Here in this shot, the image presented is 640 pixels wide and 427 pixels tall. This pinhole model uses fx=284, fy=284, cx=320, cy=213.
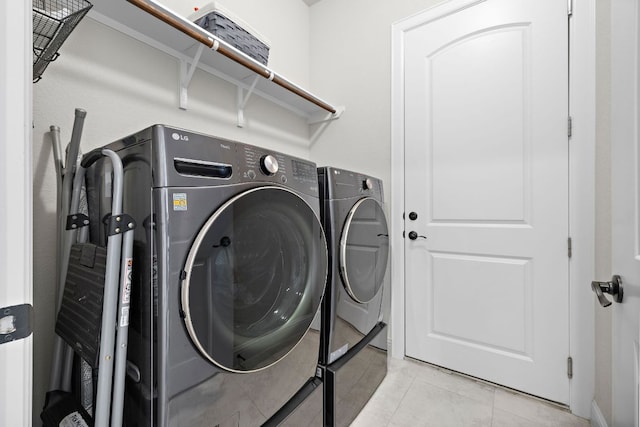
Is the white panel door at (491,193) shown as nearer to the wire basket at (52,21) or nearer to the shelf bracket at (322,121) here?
the shelf bracket at (322,121)

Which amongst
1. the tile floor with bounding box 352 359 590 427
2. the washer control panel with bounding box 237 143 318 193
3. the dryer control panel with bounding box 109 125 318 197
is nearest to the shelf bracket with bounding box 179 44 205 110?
the dryer control panel with bounding box 109 125 318 197

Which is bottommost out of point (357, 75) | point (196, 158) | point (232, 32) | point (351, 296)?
point (351, 296)

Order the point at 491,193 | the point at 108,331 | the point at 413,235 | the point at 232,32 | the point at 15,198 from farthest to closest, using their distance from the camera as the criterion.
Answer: the point at 413,235 < the point at 491,193 < the point at 232,32 < the point at 108,331 < the point at 15,198

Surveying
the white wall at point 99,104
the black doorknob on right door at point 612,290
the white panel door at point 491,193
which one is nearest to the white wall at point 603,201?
the white panel door at point 491,193

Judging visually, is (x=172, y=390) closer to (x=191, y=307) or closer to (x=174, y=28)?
(x=191, y=307)

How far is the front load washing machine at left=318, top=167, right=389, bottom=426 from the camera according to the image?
125 cm

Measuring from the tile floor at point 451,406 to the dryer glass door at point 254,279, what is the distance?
2.71ft

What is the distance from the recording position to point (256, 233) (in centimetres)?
91

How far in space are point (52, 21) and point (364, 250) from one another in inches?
56.2

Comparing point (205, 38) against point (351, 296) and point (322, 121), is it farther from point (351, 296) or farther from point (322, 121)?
point (351, 296)

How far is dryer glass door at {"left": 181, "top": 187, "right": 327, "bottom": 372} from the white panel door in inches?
42.1

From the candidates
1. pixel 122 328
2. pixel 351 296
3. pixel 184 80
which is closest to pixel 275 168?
pixel 122 328

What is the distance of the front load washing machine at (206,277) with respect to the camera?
0.70m

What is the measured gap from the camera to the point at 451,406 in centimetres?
150
